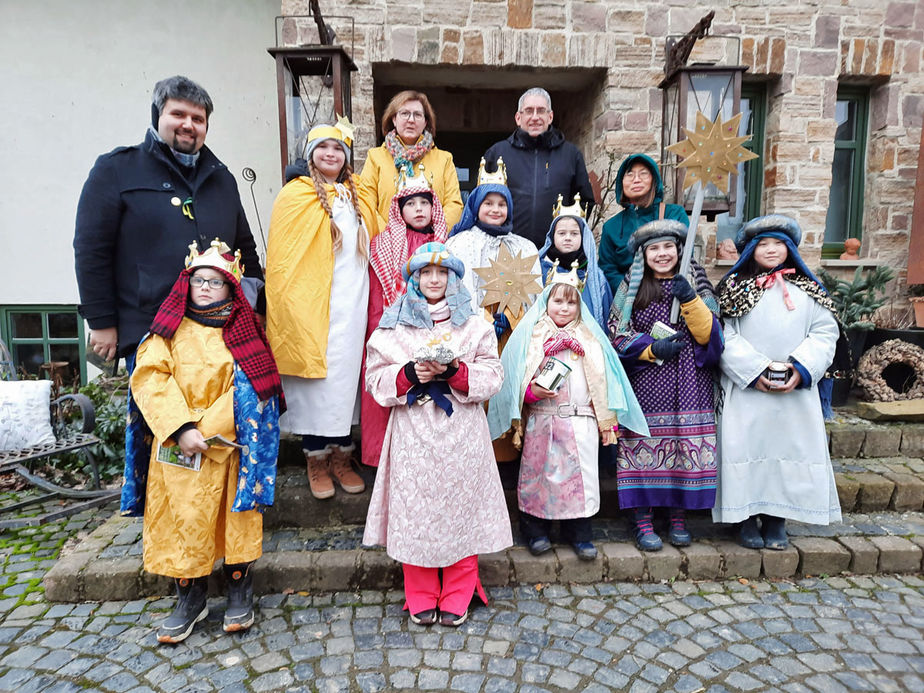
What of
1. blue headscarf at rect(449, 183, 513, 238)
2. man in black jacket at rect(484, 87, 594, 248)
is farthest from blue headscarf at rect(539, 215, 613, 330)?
man in black jacket at rect(484, 87, 594, 248)

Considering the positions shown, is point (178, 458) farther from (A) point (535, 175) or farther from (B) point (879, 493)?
(B) point (879, 493)

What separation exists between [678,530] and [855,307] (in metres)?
2.98

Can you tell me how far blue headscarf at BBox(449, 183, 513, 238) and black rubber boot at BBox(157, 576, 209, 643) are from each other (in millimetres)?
2125

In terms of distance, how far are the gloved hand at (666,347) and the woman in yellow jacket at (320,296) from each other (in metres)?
1.53

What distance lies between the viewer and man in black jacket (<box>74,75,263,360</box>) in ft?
8.11

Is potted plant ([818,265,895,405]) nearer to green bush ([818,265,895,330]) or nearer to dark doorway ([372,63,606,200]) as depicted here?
green bush ([818,265,895,330])

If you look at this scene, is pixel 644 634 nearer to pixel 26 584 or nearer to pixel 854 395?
pixel 26 584

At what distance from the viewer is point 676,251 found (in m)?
2.90

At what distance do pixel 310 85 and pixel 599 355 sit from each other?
10.2ft

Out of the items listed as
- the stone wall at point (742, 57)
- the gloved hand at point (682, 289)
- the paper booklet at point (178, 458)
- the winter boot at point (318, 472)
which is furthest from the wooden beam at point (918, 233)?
the paper booklet at point (178, 458)

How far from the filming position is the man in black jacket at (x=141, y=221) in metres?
2.47

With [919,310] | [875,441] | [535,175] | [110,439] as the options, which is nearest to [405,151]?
[535,175]

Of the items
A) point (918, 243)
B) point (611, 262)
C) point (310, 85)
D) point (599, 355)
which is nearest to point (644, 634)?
point (599, 355)

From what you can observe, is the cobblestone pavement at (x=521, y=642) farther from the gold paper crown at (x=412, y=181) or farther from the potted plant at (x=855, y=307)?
the potted plant at (x=855, y=307)
